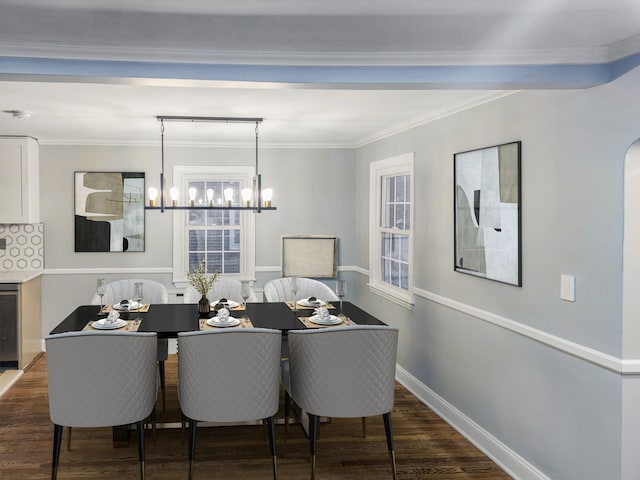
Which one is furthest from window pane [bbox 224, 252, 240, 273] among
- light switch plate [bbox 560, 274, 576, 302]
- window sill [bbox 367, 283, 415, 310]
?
light switch plate [bbox 560, 274, 576, 302]

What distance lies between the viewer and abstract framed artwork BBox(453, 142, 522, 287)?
11.7ft

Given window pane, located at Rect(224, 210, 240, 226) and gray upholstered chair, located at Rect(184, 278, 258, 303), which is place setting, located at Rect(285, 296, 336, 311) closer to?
gray upholstered chair, located at Rect(184, 278, 258, 303)

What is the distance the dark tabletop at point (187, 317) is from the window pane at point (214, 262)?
1.81 m

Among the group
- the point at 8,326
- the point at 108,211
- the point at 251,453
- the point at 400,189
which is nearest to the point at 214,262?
the point at 108,211

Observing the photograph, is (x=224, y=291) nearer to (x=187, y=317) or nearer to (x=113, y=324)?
(x=187, y=317)

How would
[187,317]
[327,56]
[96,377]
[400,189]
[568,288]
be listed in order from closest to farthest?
[327,56] → [568,288] → [96,377] → [187,317] → [400,189]

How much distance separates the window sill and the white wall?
48 centimetres

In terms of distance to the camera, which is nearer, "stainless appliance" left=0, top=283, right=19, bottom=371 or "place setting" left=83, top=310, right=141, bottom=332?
"place setting" left=83, top=310, right=141, bottom=332

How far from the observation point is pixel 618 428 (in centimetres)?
278

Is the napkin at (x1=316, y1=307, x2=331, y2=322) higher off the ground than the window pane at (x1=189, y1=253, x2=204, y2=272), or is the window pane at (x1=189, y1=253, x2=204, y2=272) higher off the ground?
the window pane at (x1=189, y1=253, x2=204, y2=272)

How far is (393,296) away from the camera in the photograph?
5547mm

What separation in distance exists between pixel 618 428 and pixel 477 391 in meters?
1.32

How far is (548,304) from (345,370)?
44.4 inches

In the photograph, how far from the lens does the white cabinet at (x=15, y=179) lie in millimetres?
5997
